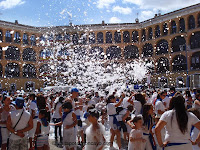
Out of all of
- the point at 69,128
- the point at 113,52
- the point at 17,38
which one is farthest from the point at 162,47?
the point at 69,128

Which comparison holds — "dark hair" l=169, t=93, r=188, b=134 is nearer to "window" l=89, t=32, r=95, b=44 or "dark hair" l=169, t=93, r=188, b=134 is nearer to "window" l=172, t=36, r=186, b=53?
"window" l=172, t=36, r=186, b=53

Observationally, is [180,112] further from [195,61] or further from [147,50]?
[147,50]

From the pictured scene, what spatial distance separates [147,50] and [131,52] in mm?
3053

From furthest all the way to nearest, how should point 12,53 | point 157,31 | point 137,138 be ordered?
point 12,53 → point 157,31 → point 137,138

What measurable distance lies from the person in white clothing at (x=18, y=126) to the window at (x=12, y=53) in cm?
3603

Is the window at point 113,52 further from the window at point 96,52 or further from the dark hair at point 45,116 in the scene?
the dark hair at point 45,116

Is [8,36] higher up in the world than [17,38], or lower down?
higher up

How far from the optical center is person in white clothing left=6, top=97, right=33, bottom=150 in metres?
4.39

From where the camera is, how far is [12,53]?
124 ft

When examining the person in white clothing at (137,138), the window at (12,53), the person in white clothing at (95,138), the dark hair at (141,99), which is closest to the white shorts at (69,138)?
the person in white clothing at (95,138)

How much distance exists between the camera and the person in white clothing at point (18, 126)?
4391 mm

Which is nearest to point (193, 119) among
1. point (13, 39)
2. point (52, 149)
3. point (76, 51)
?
point (52, 149)

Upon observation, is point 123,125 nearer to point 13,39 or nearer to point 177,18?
point 177,18

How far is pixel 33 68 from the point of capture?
1577 inches
